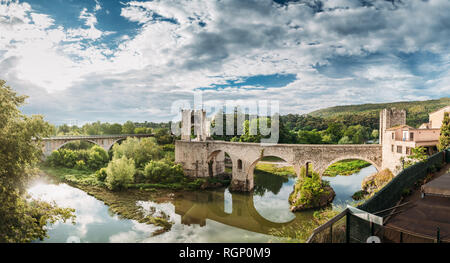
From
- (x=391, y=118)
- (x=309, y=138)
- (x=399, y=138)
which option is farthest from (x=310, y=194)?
(x=309, y=138)

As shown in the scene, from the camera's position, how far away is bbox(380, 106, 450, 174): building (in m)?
14.4

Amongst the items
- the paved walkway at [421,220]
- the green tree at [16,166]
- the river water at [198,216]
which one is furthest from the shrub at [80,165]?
the paved walkway at [421,220]

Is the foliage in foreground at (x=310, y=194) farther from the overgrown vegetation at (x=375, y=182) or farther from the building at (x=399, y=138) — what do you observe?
the building at (x=399, y=138)

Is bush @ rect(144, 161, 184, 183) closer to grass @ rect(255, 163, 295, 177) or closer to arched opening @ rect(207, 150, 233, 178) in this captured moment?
arched opening @ rect(207, 150, 233, 178)

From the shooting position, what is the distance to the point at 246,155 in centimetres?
2088

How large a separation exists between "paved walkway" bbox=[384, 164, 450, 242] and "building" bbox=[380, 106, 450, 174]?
10.2 meters

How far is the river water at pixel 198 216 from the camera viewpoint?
42.1 ft

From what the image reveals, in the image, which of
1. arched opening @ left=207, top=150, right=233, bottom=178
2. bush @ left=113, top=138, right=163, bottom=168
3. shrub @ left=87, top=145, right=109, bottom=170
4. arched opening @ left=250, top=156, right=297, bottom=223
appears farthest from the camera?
shrub @ left=87, top=145, right=109, bottom=170

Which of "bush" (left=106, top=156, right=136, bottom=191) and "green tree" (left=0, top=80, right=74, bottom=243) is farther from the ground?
"green tree" (left=0, top=80, right=74, bottom=243)

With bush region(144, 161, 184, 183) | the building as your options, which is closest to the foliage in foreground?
the building

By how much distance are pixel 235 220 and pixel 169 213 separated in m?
4.44

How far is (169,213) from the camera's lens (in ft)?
52.3

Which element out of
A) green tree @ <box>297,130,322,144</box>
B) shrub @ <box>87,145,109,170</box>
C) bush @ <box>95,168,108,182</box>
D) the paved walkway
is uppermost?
green tree @ <box>297,130,322,144</box>
